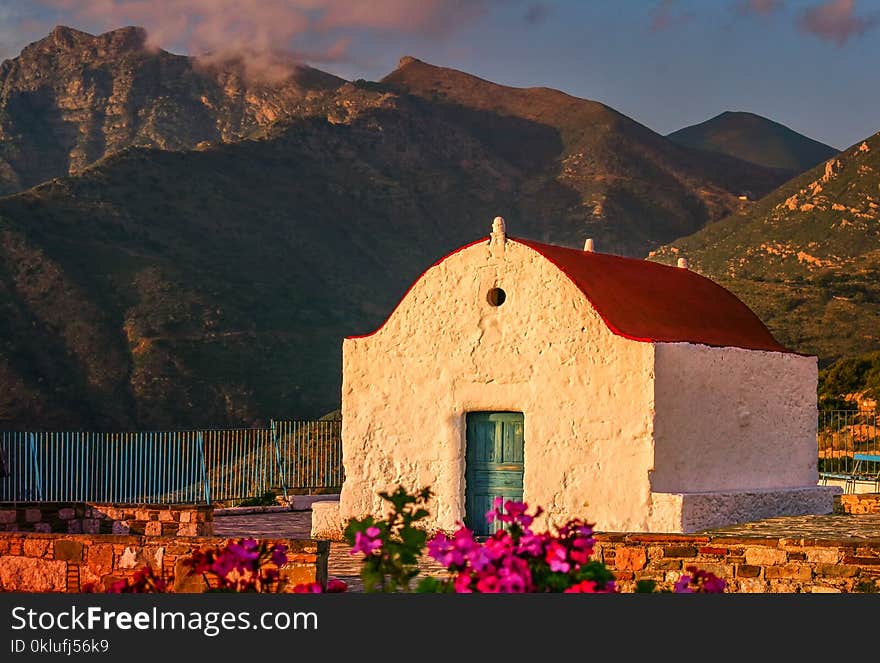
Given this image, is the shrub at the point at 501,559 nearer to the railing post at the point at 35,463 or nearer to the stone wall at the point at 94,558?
the stone wall at the point at 94,558

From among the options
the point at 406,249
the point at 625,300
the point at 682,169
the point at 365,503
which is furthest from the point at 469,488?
the point at 682,169

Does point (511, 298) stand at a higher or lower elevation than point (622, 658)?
higher

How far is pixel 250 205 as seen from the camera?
261ft

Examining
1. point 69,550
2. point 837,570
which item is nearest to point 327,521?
point 69,550

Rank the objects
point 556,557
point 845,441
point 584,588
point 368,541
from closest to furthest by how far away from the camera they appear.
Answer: point 584,588
point 556,557
point 368,541
point 845,441

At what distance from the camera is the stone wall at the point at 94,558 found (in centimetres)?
923

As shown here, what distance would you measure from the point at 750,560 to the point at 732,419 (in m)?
6.23

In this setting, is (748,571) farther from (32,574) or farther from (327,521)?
(327,521)

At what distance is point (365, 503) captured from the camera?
17672mm

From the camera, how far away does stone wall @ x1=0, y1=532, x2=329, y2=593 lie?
30.3ft

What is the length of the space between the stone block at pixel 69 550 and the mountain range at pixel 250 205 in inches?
1846

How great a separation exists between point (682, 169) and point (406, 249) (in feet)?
86.4

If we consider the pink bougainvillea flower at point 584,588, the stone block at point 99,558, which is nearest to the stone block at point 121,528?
the stone block at point 99,558

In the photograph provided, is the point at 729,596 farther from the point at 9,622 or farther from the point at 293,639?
the point at 9,622
